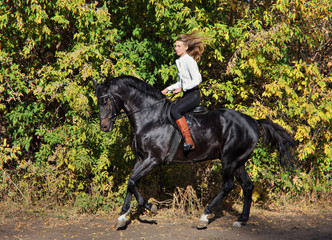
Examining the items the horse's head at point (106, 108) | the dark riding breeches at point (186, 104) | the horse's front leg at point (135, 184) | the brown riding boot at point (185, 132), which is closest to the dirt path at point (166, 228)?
the horse's front leg at point (135, 184)

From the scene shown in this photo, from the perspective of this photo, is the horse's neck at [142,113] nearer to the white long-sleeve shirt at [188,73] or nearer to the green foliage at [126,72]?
the white long-sleeve shirt at [188,73]

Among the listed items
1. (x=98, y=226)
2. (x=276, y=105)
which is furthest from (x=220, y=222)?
(x=276, y=105)

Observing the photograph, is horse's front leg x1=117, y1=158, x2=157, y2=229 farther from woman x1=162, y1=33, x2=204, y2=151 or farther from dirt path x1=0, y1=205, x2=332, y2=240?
woman x1=162, y1=33, x2=204, y2=151

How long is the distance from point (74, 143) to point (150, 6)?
332cm

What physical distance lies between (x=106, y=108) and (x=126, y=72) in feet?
5.06

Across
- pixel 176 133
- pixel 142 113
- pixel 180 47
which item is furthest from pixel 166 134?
pixel 180 47

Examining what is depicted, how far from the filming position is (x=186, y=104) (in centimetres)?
630

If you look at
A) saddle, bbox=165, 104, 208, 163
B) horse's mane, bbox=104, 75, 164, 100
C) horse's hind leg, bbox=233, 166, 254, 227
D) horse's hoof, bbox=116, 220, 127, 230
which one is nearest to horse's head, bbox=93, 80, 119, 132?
horse's mane, bbox=104, 75, 164, 100

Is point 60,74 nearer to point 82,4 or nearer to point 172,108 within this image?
point 82,4

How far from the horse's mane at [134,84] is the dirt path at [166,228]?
2.33 m

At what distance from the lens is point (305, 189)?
8.32m

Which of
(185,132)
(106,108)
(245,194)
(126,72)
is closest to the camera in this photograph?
(106,108)

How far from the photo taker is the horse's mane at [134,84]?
6.27 meters

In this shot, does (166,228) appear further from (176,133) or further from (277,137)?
(277,137)
